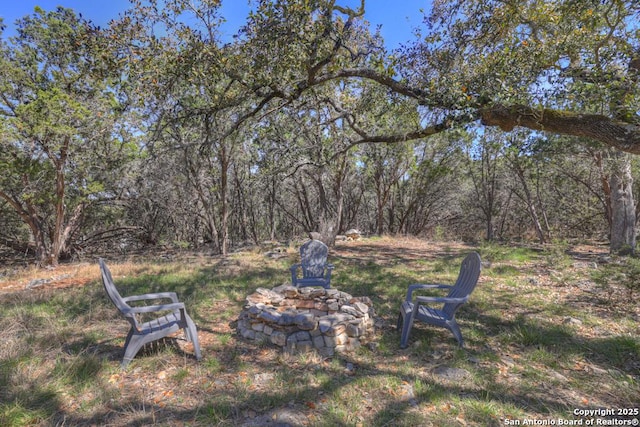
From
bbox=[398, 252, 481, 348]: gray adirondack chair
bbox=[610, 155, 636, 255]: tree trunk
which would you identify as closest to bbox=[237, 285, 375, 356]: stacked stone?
bbox=[398, 252, 481, 348]: gray adirondack chair

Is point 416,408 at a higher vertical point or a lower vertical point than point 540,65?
lower

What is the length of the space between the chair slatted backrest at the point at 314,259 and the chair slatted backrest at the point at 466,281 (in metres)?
2.17

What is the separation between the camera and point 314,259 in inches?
206

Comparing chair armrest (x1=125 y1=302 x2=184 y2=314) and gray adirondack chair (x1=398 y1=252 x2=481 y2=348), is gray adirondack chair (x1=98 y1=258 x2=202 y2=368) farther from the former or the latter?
gray adirondack chair (x1=398 y1=252 x2=481 y2=348)

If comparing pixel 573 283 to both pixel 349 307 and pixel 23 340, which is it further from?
pixel 23 340

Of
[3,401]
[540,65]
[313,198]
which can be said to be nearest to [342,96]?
[540,65]

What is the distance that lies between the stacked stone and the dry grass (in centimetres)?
16

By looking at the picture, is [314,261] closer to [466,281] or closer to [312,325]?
[312,325]

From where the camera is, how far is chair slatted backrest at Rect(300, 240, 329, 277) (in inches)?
205

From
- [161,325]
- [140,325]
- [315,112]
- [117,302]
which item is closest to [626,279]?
[161,325]

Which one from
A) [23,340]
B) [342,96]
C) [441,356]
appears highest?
[342,96]

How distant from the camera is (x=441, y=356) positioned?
3.12 metres

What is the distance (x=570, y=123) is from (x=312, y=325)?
3.68m

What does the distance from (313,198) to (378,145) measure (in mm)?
7687
